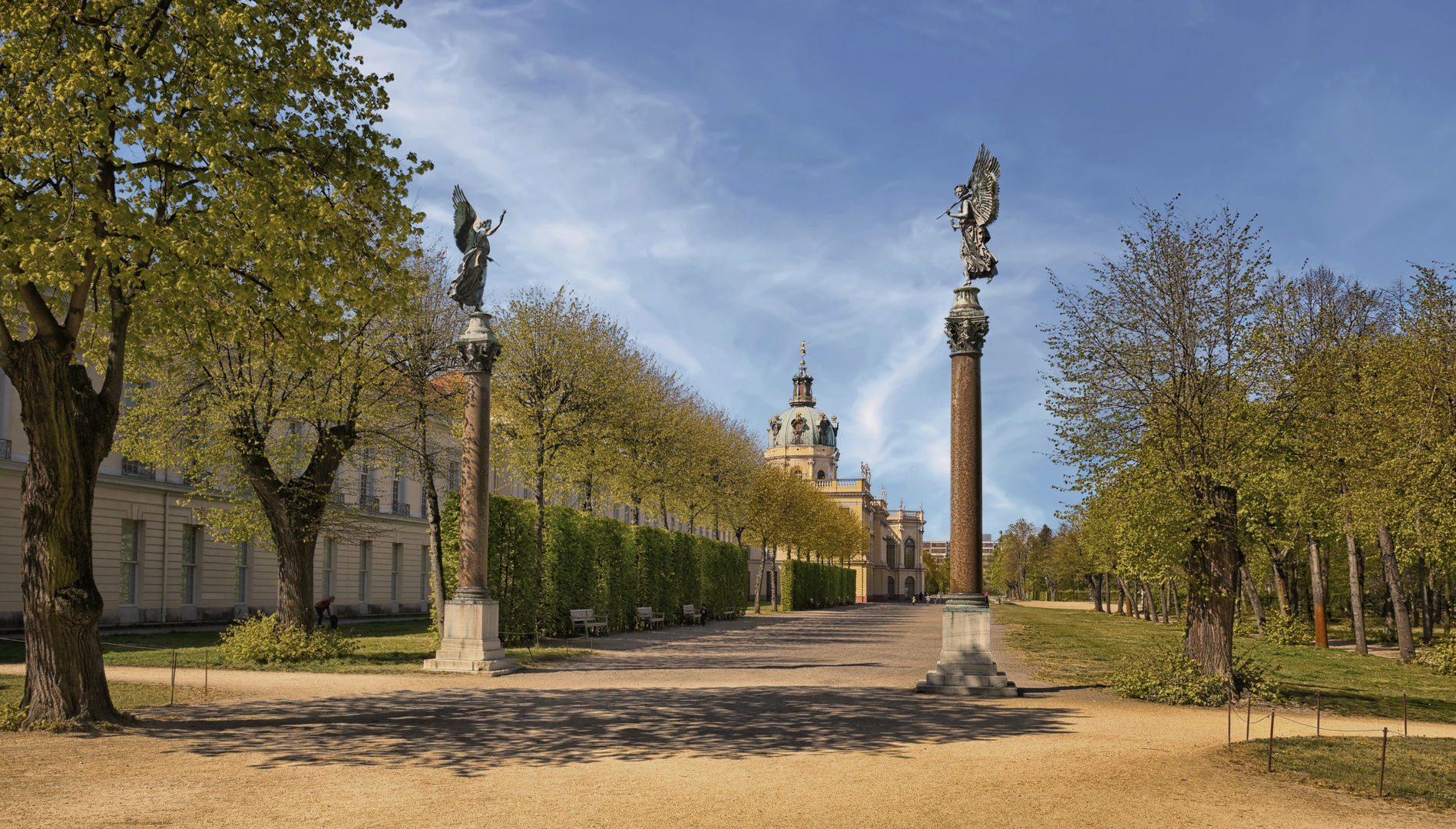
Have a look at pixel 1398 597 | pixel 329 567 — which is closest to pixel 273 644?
pixel 1398 597

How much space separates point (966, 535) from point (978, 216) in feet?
17.8

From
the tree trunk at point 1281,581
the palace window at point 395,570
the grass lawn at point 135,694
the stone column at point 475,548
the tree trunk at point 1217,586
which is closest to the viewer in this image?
the grass lawn at point 135,694

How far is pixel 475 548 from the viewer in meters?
19.2

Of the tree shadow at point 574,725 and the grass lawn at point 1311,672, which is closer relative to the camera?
the tree shadow at point 574,725

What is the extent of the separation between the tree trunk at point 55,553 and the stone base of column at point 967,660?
11.1 metres

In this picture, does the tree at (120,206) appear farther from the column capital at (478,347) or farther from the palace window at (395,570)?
the palace window at (395,570)

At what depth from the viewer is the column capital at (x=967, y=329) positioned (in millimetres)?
17203

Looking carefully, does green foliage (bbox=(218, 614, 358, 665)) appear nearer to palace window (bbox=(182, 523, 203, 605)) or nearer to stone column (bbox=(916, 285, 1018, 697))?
stone column (bbox=(916, 285, 1018, 697))

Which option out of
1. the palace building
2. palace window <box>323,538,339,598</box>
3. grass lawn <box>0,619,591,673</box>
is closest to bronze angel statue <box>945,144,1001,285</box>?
grass lawn <box>0,619,591,673</box>

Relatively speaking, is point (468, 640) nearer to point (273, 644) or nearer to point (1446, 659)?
point (273, 644)

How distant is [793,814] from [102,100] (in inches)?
394

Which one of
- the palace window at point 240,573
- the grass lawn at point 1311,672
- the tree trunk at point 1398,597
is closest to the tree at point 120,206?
the grass lawn at point 1311,672

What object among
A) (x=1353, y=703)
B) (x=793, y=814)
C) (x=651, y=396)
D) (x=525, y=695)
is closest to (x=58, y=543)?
(x=525, y=695)

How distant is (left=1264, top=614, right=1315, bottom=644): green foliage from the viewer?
3114cm
